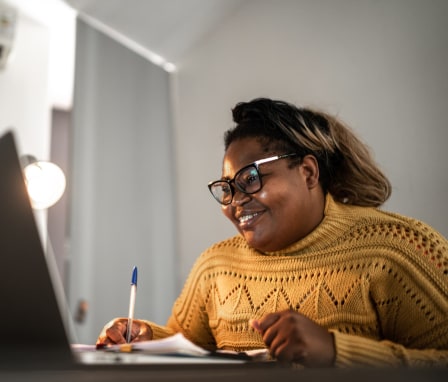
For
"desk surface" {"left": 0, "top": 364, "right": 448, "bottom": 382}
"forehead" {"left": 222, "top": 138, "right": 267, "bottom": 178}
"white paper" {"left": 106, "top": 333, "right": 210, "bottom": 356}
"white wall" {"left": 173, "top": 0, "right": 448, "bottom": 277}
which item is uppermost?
"white wall" {"left": 173, "top": 0, "right": 448, "bottom": 277}

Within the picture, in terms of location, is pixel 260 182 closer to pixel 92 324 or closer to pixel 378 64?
pixel 378 64

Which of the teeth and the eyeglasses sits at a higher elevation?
the eyeglasses

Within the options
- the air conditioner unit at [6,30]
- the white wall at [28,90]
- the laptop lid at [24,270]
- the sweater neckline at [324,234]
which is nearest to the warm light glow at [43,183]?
the sweater neckline at [324,234]

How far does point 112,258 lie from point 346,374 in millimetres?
1857

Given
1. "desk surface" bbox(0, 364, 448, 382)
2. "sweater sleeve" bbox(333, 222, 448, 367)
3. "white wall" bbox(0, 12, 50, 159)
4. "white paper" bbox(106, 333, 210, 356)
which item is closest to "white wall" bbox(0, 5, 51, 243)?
"white wall" bbox(0, 12, 50, 159)

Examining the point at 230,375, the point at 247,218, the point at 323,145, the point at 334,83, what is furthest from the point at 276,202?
the point at 230,375

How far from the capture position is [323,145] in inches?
51.4

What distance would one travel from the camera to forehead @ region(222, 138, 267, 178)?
124 cm

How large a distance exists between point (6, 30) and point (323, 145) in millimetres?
1676

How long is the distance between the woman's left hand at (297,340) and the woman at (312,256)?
0.04 metres

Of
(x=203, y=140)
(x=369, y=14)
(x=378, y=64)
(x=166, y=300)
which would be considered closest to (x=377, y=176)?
(x=378, y=64)

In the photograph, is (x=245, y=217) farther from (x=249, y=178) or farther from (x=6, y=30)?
(x=6, y=30)

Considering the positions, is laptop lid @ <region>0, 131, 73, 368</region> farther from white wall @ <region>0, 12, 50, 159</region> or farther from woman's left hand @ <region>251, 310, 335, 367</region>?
white wall @ <region>0, 12, 50, 159</region>

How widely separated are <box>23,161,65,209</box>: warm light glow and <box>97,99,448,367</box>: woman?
14.0 inches
